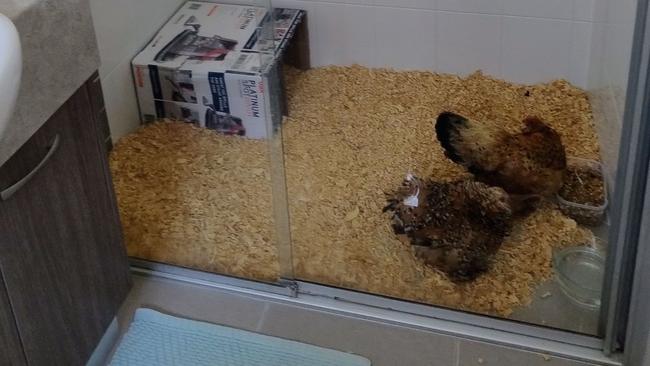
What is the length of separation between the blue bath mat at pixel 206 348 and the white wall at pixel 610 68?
0.68 meters

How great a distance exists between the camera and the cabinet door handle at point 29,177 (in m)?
1.24

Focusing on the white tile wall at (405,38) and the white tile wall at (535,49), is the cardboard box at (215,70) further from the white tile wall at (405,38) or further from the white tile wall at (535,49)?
the white tile wall at (535,49)

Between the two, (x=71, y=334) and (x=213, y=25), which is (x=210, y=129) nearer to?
(x=213, y=25)

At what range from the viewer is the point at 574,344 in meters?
1.65

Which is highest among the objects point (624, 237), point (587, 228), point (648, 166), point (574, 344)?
point (648, 166)

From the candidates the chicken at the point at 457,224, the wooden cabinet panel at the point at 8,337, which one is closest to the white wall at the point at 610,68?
the chicken at the point at 457,224

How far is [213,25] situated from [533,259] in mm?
1040

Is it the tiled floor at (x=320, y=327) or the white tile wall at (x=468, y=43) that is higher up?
the white tile wall at (x=468, y=43)

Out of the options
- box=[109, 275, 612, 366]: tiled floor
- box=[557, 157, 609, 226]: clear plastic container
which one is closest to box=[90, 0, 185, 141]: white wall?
box=[109, 275, 612, 366]: tiled floor

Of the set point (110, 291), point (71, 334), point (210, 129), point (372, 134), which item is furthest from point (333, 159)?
point (71, 334)

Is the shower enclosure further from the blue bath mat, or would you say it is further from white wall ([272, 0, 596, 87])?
the blue bath mat

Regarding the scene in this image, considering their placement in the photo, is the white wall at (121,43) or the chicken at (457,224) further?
the white wall at (121,43)

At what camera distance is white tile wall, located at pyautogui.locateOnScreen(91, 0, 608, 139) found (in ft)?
6.95

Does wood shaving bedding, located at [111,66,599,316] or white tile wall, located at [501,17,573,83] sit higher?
white tile wall, located at [501,17,573,83]
